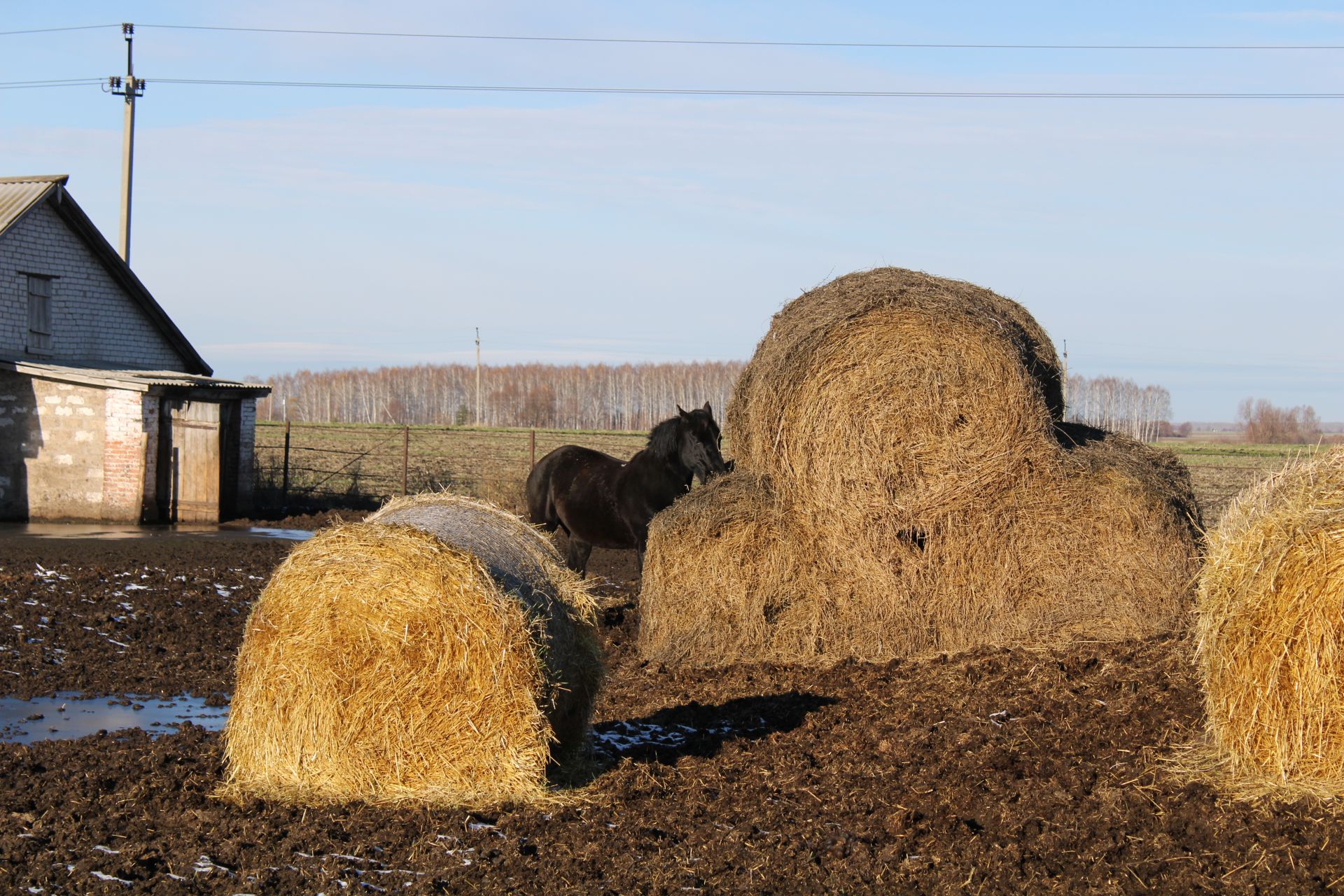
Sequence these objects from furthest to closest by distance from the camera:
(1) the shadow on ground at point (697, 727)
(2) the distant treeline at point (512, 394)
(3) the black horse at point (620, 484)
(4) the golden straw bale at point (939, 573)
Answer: (2) the distant treeline at point (512, 394) < (3) the black horse at point (620, 484) < (4) the golden straw bale at point (939, 573) < (1) the shadow on ground at point (697, 727)

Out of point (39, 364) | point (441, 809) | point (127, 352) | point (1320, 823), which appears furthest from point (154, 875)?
point (127, 352)

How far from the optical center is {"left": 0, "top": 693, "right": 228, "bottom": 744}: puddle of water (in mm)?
6223

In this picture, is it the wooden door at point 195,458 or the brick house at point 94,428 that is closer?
the brick house at point 94,428

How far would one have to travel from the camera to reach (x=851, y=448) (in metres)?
7.95

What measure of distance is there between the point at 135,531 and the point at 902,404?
11.2 meters

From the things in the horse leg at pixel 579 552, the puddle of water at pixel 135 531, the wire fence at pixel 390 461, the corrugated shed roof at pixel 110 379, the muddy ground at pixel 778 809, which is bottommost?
the muddy ground at pixel 778 809

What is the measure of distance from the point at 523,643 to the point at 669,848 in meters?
1.11

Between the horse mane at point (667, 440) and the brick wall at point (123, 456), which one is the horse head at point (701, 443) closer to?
the horse mane at point (667, 440)

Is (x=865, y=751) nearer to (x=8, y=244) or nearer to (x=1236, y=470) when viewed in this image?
(x=8, y=244)

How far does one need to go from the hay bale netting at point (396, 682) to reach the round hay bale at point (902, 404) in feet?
10.7

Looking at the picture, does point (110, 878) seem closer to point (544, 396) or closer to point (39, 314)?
point (39, 314)

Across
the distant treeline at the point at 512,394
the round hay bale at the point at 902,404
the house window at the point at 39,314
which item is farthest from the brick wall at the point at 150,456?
the distant treeline at the point at 512,394

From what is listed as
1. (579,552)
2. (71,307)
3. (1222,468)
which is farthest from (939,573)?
(1222,468)

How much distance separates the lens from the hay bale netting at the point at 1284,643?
4.99 m
